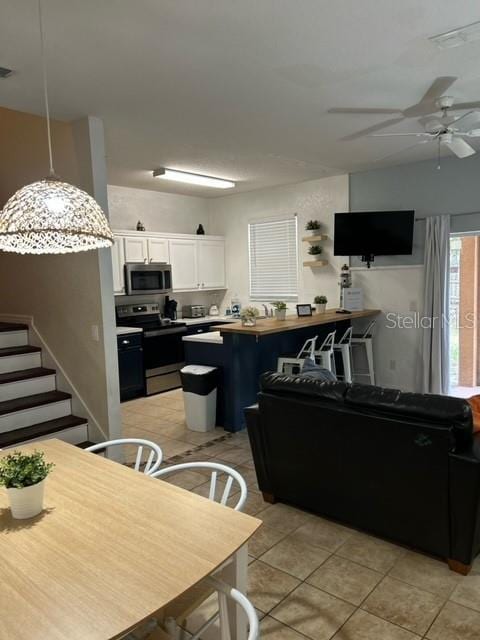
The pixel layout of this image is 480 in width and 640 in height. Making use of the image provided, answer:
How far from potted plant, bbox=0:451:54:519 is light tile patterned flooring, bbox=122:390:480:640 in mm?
1060

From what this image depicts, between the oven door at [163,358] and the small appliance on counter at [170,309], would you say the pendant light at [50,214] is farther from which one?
the small appliance on counter at [170,309]

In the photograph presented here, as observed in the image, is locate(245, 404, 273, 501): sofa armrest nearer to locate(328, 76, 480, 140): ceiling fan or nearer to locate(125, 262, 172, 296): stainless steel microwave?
locate(328, 76, 480, 140): ceiling fan

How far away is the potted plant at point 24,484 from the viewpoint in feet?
A: 5.07

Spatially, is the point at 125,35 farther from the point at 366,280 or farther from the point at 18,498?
the point at 366,280

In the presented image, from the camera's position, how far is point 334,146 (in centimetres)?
469

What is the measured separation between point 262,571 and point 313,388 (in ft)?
3.44

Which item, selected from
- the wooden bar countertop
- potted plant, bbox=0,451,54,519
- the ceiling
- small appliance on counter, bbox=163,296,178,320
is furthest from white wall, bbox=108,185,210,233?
potted plant, bbox=0,451,54,519

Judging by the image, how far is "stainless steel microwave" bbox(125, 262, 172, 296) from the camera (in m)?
6.04

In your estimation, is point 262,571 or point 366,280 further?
point 366,280

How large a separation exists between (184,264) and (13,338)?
304 cm

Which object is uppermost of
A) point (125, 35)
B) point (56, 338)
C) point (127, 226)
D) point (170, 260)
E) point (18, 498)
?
point (125, 35)

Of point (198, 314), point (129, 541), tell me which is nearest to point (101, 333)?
point (129, 541)

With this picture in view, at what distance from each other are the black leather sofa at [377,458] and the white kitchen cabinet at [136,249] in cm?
370

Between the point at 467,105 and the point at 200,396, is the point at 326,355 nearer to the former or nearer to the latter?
the point at 200,396
